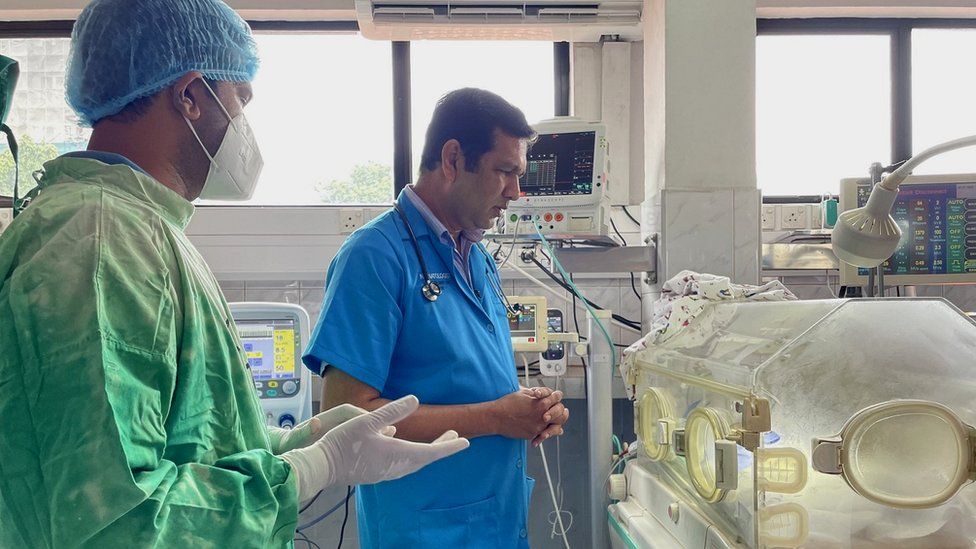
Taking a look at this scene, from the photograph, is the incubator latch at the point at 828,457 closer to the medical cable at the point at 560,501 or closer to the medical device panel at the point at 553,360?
the medical device panel at the point at 553,360

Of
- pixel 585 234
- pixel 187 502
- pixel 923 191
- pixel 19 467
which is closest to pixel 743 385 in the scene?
pixel 187 502

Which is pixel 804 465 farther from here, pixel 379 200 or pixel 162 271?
pixel 379 200

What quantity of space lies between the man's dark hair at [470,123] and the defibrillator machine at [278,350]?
1269 millimetres

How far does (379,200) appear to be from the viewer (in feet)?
11.4

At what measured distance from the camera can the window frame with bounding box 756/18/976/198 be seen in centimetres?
345

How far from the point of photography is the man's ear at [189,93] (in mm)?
931

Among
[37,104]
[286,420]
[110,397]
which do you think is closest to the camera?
[110,397]

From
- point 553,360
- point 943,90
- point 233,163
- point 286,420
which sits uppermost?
point 943,90

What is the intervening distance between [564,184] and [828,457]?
5.26ft

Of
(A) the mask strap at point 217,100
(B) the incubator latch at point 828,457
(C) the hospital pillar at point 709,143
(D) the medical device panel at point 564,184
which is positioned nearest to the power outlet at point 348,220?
(D) the medical device panel at point 564,184

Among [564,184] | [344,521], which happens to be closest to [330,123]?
[564,184]

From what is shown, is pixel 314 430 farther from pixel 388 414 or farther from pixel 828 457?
pixel 828 457

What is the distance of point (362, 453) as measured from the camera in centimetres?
96

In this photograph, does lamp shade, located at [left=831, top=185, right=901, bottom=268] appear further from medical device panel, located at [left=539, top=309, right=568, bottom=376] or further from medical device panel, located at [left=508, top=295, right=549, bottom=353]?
medical device panel, located at [left=539, top=309, right=568, bottom=376]
